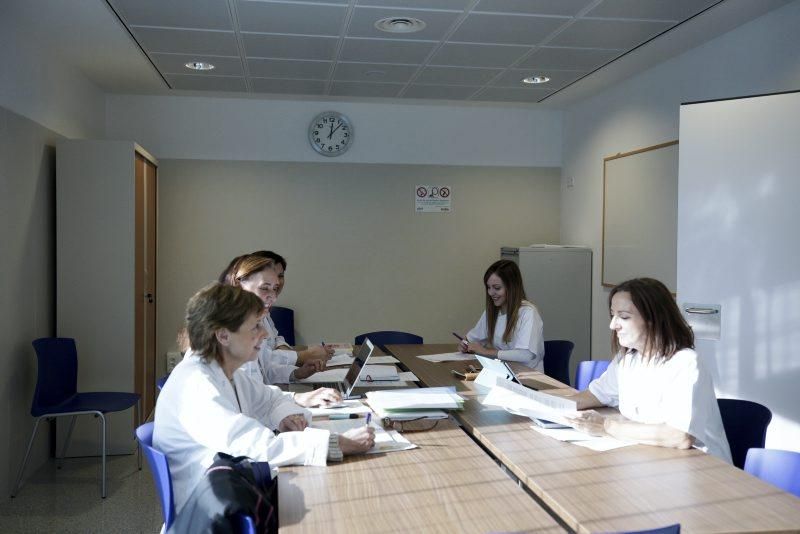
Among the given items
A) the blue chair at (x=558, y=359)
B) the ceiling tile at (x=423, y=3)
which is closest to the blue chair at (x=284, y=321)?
the blue chair at (x=558, y=359)

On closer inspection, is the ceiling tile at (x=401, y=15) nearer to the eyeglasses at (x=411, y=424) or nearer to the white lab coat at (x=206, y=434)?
the eyeglasses at (x=411, y=424)

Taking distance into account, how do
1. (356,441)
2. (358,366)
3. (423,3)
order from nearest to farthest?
1. (356,441)
2. (358,366)
3. (423,3)

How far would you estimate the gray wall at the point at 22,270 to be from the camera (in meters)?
4.53

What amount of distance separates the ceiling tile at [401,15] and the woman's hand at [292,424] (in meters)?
2.44

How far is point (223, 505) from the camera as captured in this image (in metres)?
1.76

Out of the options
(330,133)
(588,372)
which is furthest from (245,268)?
(330,133)

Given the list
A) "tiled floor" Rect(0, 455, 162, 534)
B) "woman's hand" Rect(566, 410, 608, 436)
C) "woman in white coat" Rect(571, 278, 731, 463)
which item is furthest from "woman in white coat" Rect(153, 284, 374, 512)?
"tiled floor" Rect(0, 455, 162, 534)

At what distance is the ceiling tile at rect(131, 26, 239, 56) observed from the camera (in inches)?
185

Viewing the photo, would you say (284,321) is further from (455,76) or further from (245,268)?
(245,268)

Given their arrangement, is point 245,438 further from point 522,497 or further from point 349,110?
point 349,110

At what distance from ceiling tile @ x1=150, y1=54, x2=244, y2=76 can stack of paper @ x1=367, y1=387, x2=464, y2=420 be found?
3.21 meters

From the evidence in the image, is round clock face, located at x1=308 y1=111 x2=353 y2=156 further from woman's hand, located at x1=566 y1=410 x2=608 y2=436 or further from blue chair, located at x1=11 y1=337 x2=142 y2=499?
woman's hand, located at x1=566 y1=410 x2=608 y2=436

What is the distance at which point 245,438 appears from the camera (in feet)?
7.77

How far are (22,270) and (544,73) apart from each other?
4.01m
